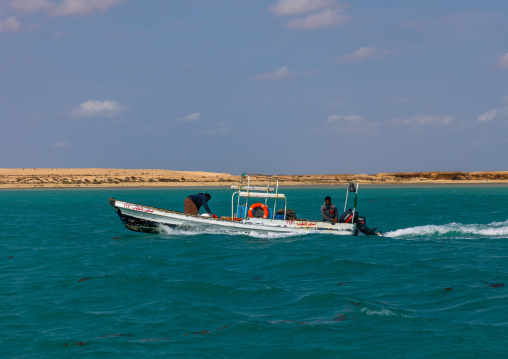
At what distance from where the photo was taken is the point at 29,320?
13398 mm

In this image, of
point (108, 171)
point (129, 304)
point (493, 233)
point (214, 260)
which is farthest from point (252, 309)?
point (108, 171)

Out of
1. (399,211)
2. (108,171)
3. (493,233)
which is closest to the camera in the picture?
(493,233)

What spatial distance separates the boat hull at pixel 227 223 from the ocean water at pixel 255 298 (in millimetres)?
783

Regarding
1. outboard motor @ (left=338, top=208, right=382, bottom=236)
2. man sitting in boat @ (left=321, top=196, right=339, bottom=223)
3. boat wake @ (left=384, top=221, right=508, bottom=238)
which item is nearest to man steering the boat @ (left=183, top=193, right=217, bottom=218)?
man sitting in boat @ (left=321, top=196, right=339, bottom=223)

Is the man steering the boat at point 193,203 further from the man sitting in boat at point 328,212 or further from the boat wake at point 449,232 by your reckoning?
the boat wake at point 449,232

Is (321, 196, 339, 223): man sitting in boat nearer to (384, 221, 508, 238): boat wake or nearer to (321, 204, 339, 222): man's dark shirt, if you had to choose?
(321, 204, 339, 222): man's dark shirt

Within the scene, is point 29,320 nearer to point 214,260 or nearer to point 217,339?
point 217,339

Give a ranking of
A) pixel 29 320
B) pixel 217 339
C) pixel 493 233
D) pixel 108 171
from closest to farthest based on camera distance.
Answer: pixel 217 339, pixel 29 320, pixel 493 233, pixel 108 171

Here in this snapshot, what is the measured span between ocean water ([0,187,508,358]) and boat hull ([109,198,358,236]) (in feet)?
2.57

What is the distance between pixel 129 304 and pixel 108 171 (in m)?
142

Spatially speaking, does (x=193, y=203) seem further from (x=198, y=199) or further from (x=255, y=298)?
(x=255, y=298)

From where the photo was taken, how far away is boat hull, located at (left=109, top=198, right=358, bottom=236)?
90.3 feet

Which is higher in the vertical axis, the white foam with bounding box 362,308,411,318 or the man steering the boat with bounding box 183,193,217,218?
the man steering the boat with bounding box 183,193,217,218

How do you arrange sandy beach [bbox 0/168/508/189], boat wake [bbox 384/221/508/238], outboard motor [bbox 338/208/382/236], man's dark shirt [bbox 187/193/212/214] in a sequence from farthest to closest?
sandy beach [bbox 0/168/508/189] < boat wake [bbox 384/221/508/238] < man's dark shirt [bbox 187/193/212/214] < outboard motor [bbox 338/208/382/236]
